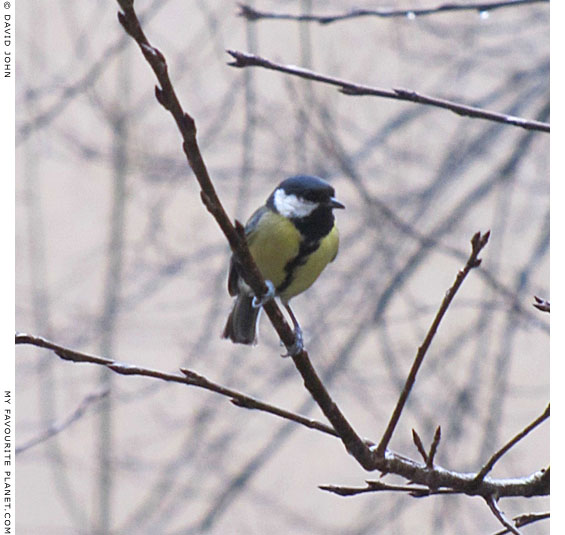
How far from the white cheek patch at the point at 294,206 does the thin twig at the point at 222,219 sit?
0.76 meters

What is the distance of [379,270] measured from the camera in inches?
114

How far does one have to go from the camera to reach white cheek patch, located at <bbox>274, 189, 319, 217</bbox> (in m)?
1.68

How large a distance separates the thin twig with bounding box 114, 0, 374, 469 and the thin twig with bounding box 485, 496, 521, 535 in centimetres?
13

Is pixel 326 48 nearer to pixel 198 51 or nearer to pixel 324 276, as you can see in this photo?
pixel 198 51

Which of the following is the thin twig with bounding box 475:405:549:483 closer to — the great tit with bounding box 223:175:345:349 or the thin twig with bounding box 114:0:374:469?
the thin twig with bounding box 114:0:374:469

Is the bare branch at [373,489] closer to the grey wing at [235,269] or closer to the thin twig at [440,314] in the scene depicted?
the thin twig at [440,314]

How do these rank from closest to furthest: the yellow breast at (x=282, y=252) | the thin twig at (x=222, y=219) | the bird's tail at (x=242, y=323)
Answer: the thin twig at (x=222, y=219), the yellow breast at (x=282, y=252), the bird's tail at (x=242, y=323)

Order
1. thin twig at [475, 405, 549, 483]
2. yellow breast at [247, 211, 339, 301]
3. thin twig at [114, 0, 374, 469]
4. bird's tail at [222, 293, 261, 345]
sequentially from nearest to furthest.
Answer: thin twig at [114, 0, 374, 469], thin twig at [475, 405, 549, 483], yellow breast at [247, 211, 339, 301], bird's tail at [222, 293, 261, 345]

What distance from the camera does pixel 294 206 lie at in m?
1.70

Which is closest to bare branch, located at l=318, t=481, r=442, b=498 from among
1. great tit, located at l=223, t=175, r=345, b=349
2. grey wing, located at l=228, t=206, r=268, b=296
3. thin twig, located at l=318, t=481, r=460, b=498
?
thin twig, located at l=318, t=481, r=460, b=498

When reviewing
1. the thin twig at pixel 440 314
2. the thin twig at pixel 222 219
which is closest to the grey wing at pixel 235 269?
the thin twig at pixel 222 219

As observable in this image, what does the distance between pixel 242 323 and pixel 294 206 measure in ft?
0.99

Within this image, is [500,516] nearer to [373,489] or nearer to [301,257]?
[373,489]

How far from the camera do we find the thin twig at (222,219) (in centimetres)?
64
